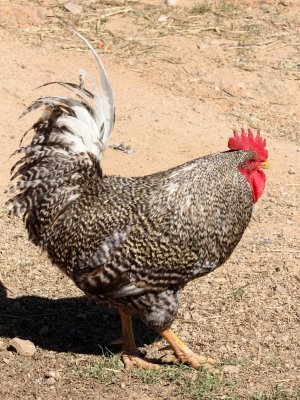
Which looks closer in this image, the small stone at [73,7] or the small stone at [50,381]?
the small stone at [50,381]

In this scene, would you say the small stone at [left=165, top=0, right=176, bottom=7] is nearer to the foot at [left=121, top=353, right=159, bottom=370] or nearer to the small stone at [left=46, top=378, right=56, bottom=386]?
the foot at [left=121, top=353, right=159, bottom=370]

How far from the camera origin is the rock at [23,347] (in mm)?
6535

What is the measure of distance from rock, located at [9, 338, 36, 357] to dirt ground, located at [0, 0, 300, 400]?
6 centimetres

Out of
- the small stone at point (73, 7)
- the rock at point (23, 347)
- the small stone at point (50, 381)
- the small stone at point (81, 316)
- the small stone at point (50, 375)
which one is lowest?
the small stone at point (50, 381)

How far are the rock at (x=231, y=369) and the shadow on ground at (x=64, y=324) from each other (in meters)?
0.81

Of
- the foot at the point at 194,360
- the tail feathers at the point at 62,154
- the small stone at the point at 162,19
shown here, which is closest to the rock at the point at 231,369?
the foot at the point at 194,360

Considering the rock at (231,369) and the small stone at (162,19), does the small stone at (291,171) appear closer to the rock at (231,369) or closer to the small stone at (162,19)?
the rock at (231,369)

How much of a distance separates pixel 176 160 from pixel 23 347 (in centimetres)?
367

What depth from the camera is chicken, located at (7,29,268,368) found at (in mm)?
6066

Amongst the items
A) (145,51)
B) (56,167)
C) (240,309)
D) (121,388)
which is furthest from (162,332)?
(145,51)

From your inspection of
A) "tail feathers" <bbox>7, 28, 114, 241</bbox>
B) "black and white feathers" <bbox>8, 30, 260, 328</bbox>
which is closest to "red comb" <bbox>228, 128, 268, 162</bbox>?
"black and white feathers" <bbox>8, 30, 260, 328</bbox>

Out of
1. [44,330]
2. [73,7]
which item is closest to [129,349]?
[44,330]

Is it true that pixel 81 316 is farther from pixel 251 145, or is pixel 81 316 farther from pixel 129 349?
pixel 251 145

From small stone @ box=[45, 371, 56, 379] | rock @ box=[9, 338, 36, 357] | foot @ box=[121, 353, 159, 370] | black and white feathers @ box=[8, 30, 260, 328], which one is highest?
black and white feathers @ box=[8, 30, 260, 328]
